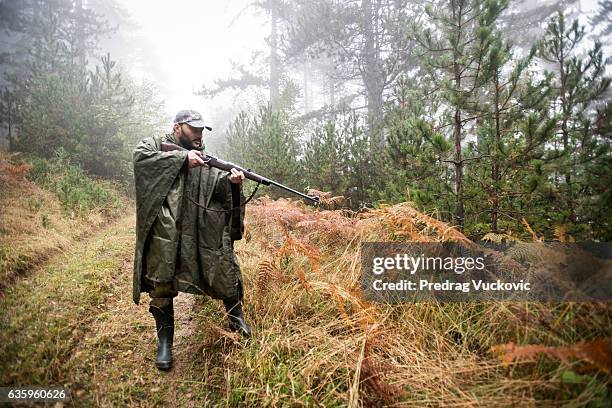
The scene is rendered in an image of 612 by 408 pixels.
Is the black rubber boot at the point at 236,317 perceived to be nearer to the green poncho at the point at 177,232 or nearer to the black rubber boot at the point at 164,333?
the green poncho at the point at 177,232

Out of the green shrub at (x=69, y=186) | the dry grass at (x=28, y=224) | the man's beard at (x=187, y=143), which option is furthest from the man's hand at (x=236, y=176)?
the green shrub at (x=69, y=186)

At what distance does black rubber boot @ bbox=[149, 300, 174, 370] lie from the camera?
8.71 ft

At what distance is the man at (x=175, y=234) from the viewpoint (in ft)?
8.26

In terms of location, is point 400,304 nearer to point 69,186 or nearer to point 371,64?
point 69,186

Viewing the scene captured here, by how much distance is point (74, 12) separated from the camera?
1705 centimetres

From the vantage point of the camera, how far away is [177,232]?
2.52 metres

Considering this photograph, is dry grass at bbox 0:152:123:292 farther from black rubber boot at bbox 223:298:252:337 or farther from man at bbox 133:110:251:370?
black rubber boot at bbox 223:298:252:337

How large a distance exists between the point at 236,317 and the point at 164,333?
0.65 metres

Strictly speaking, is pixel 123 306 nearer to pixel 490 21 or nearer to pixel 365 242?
pixel 365 242

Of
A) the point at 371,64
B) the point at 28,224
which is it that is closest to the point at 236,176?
the point at 28,224

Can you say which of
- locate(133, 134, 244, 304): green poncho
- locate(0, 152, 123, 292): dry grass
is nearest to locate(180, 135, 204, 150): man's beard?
locate(133, 134, 244, 304): green poncho

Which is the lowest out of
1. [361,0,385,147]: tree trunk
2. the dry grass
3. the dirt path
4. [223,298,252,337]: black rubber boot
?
the dirt path

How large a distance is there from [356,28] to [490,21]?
7957 mm

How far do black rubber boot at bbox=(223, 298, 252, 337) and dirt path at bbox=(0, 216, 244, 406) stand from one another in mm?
121
